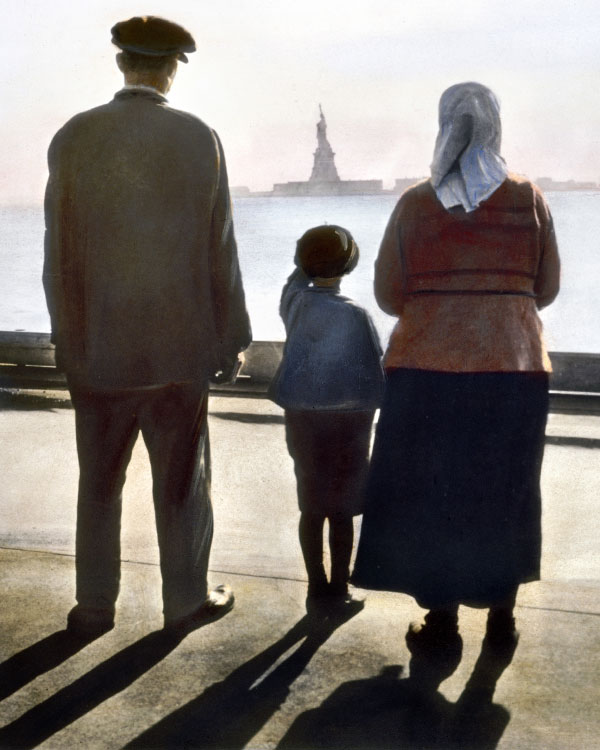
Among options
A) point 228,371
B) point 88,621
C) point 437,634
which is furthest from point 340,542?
point 88,621

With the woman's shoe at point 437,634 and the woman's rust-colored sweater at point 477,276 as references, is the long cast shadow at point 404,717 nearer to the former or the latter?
the woman's shoe at point 437,634

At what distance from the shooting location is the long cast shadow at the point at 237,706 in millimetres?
2711

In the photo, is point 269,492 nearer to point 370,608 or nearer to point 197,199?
point 370,608

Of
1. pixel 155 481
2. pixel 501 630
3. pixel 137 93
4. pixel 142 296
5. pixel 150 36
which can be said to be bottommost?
pixel 501 630

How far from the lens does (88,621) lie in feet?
11.1

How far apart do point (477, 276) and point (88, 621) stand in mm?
1766

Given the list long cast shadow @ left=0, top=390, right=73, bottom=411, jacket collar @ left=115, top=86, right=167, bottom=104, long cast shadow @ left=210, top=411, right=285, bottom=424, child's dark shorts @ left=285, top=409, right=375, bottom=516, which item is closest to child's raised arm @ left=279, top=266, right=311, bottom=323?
child's dark shorts @ left=285, top=409, right=375, bottom=516

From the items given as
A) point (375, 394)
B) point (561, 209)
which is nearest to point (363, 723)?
point (375, 394)

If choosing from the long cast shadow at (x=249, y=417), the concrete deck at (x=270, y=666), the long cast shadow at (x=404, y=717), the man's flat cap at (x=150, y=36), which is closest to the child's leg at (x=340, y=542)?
the concrete deck at (x=270, y=666)

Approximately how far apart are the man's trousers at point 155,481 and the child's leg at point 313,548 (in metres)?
0.36

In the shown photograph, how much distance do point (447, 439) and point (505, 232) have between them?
682 mm

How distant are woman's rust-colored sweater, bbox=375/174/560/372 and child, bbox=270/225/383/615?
0.32 metres

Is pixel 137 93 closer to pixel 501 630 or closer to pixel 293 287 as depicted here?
pixel 293 287

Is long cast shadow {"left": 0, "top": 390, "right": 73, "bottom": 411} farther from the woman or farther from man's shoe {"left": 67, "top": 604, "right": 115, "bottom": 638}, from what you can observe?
the woman
